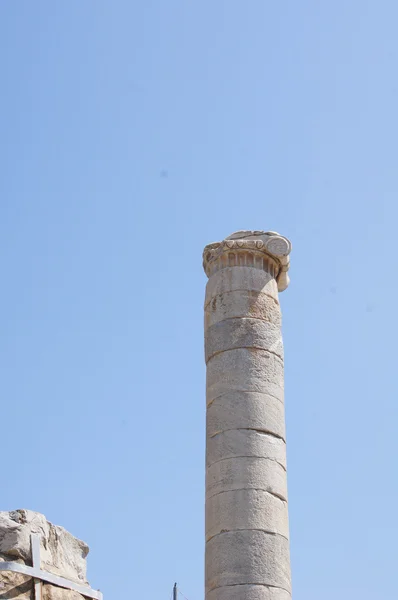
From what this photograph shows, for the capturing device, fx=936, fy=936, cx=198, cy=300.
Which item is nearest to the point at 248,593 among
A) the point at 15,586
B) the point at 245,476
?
the point at 245,476

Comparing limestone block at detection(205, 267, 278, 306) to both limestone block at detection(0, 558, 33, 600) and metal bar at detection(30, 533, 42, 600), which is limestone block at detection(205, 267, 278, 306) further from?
limestone block at detection(0, 558, 33, 600)

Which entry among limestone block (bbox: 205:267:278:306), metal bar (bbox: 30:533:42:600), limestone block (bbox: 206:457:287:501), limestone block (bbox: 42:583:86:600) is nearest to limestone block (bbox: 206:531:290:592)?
limestone block (bbox: 206:457:287:501)

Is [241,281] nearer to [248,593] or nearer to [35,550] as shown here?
[248,593]

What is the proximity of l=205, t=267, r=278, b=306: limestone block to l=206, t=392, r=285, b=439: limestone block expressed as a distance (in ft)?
4.66

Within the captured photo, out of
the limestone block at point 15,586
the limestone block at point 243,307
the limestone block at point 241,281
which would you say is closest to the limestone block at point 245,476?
the limestone block at point 243,307

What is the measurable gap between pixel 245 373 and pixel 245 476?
50.7 inches

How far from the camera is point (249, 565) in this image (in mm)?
9906

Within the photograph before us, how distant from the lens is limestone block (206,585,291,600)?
9742 mm

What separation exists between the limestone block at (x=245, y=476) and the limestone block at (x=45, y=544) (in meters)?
4.10

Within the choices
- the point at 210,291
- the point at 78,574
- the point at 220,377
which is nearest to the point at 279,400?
the point at 220,377

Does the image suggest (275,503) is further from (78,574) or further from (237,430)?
(78,574)

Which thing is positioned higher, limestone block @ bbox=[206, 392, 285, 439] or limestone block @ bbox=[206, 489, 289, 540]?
limestone block @ bbox=[206, 392, 285, 439]

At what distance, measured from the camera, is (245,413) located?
10789 millimetres

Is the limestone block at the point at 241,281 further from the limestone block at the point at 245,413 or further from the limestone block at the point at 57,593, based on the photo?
the limestone block at the point at 57,593
